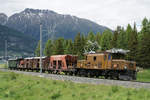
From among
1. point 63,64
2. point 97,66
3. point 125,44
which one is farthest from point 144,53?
point 97,66

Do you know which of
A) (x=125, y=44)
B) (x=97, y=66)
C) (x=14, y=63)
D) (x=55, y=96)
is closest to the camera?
(x=55, y=96)

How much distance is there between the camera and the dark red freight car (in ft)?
117

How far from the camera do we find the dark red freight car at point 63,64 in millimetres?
35781

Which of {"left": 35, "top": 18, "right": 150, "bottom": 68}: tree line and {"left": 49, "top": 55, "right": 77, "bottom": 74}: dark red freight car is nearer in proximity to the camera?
{"left": 49, "top": 55, "right": 77, "bottom": 74}: dark red freight car

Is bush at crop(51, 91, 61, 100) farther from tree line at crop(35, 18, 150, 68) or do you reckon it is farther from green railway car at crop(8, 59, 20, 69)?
green railway car at crop(8, 59, 20, 69)

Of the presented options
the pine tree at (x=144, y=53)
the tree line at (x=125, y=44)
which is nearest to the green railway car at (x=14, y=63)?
the tree line at (x=125, y=44)

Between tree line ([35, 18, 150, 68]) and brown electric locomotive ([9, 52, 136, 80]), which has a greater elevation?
tree line ([35, 18, 150, 68])

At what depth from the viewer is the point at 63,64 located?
37.5m

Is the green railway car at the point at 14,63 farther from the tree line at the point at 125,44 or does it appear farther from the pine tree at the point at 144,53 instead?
the pine tree at the point at 144,53

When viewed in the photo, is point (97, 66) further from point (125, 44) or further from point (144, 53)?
point (125, 44)

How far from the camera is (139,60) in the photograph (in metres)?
60.3

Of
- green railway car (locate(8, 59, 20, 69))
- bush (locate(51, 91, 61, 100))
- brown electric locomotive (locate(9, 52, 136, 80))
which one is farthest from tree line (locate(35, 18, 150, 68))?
bush (locate(51, 91, 61, 100))

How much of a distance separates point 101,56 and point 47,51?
69848mm

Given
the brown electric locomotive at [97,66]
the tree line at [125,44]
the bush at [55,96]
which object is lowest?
the bush at [55,96]
